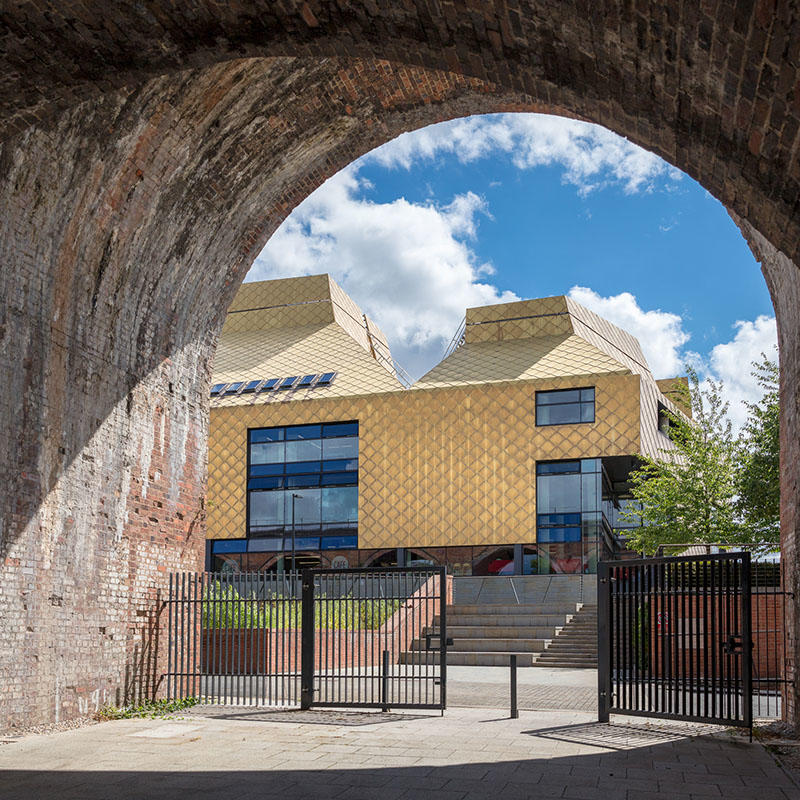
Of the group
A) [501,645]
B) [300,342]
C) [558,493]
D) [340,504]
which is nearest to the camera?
[501,645]

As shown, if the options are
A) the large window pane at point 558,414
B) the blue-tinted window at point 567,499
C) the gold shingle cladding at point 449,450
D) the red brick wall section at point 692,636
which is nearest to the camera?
the red brick wall section at point 692,636

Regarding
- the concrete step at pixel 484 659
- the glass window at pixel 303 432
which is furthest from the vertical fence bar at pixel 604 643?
the glass window at pixel 303 432

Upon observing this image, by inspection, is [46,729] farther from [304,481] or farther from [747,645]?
[304,481]

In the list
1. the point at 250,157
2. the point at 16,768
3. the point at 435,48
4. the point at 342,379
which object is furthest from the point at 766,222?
the point at 342,379

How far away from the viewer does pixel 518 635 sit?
2406 centimetres

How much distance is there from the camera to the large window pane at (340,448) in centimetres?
4356

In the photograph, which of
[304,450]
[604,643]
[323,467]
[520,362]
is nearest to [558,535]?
[520,362]

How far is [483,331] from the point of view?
1983 inches

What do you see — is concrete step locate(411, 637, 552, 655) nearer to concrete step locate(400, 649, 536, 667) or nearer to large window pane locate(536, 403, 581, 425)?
concrete step locate(400, 649, 536, 667)

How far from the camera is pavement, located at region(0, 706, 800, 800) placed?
7160 mm

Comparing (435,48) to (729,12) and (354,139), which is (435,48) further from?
(354,139)

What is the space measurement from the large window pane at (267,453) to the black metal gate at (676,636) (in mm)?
32831

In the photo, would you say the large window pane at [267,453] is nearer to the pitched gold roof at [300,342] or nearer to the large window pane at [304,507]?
the large window pane at [304,507]

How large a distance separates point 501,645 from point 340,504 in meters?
21.0
